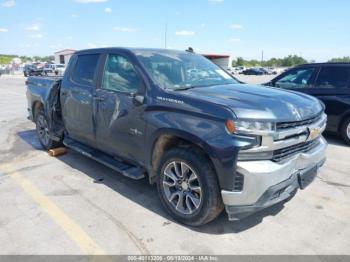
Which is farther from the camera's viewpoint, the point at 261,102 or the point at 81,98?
the point at 81,98

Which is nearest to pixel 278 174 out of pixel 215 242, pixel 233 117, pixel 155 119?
pixel 233 117

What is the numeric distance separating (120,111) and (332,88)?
5012 millimetres

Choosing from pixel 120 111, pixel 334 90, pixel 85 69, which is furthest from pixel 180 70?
pixel 334 90

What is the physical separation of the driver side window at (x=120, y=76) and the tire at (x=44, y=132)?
7.61 feet

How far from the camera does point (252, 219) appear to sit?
12.0 feet

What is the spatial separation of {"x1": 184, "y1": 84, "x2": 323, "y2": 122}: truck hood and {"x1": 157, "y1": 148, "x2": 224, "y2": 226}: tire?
61cm

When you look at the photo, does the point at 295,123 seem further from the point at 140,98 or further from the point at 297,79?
the point at 297,79

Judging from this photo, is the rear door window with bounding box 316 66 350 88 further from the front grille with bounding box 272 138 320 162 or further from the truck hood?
the front grille with bounding box 272 138 320 162

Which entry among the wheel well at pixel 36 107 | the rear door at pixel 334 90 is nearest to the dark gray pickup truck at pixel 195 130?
the wheel well at pixel 36 107

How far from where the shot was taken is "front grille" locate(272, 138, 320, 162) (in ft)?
10.2

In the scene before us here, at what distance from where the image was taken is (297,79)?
7492 mm

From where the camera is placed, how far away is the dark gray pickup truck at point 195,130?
2980 mm

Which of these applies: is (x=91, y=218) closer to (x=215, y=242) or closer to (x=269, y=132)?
(x=215, y=242)

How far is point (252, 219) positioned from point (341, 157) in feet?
10.5
